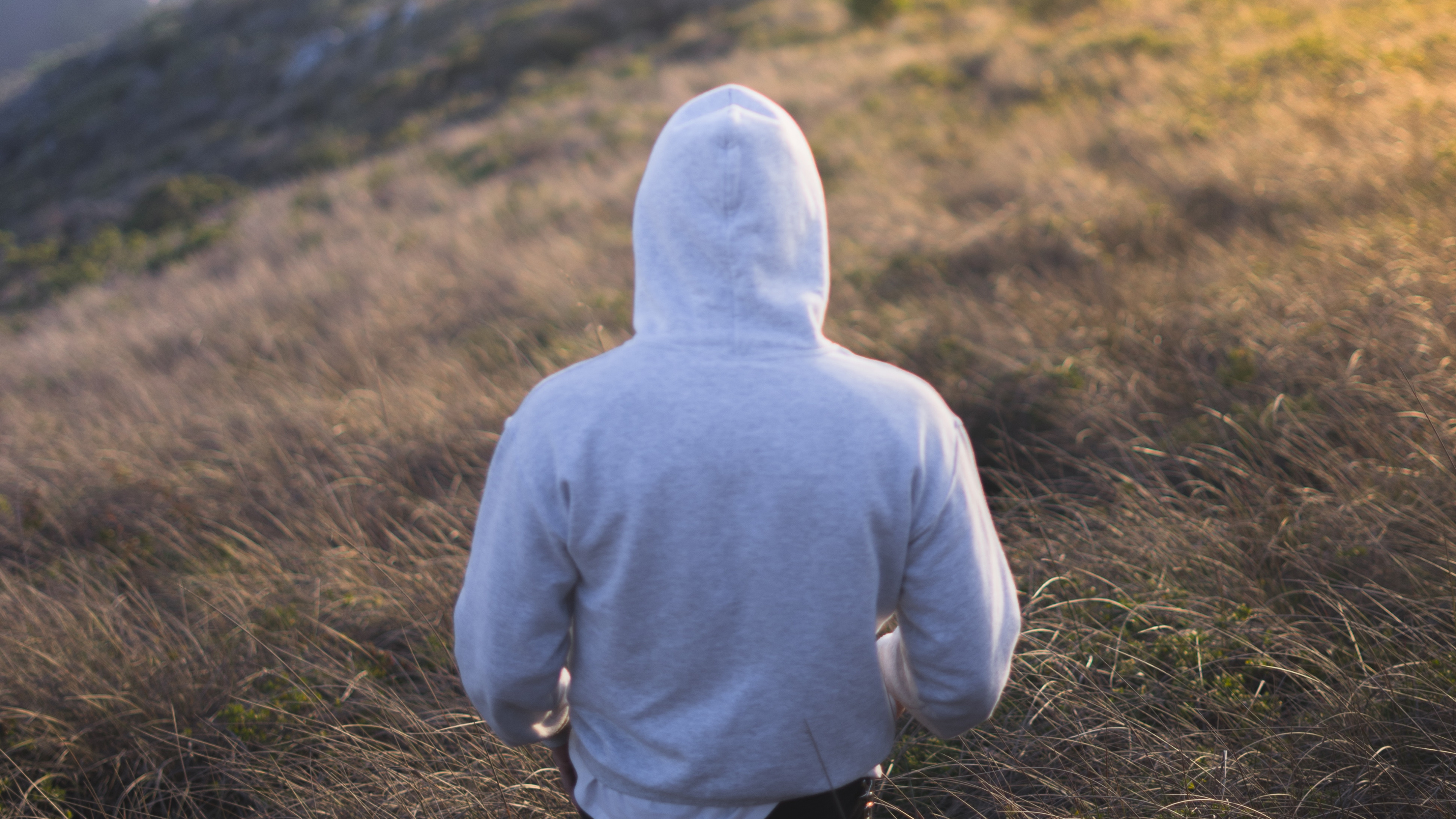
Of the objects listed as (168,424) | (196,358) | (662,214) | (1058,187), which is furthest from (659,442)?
(196,358)

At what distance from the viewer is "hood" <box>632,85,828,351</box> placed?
3.56ft

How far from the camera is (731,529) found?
1067mm

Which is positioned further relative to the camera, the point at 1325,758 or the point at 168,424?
the point at 168,424

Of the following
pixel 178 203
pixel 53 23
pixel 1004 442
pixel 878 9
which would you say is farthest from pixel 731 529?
pixel 53 23

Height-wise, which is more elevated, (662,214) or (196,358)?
(662,214)

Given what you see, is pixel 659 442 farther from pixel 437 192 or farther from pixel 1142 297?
pixel 437 192

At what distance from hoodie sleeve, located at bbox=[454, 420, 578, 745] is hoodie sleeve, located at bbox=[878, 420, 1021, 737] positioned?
52 cm

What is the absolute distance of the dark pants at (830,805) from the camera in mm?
1260

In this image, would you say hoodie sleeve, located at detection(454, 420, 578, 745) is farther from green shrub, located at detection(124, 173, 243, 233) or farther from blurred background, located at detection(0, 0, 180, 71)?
blurred background, located at detection(0, 0, 180, 71)

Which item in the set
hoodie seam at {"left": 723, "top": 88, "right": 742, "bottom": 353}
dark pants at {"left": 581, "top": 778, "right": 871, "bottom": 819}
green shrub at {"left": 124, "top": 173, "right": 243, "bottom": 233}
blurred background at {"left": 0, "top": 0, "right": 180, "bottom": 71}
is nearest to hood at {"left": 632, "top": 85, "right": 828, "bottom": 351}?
hoodie seam at {"left": 723, "top": 88, "right": 742, "bottom": 353}

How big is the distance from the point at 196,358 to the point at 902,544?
762 centimetres

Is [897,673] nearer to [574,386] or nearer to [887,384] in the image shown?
[887,384]

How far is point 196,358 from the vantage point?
6.84 meters

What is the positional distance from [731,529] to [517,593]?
1.11 ft
